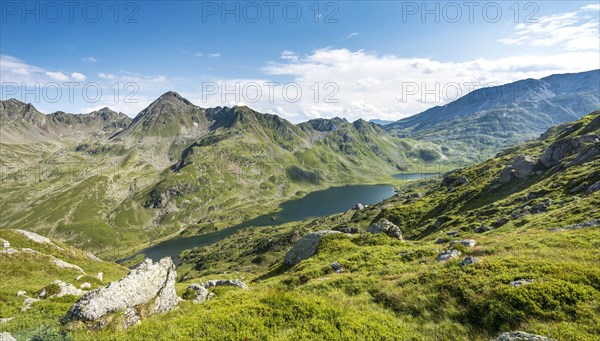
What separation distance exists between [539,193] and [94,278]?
273 feet

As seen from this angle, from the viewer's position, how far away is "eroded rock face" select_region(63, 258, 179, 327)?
56.4 feet

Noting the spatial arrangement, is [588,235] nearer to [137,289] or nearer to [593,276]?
[593,276]

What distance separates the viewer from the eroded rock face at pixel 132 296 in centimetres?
1720

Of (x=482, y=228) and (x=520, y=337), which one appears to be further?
(x=482, y=228)

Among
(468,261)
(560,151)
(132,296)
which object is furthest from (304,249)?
(560,151)

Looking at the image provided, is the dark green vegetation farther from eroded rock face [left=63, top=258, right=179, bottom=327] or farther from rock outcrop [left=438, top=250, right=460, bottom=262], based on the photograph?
eroded rock face [left=63, top=258, right=179, bottom=327]

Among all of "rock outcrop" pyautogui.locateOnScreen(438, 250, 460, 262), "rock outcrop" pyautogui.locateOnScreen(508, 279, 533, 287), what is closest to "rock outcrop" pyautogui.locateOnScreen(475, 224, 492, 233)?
"rock outcrop" pyautogui.locateOnScreen(438, 250, 460, 262)

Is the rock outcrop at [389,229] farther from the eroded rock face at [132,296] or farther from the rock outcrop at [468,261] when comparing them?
the eroded rock face at [132,296]

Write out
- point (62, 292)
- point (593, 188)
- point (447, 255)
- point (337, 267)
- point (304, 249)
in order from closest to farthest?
1. point (447, 255)
2. point (337, 267)
3. point (62, 292)
4. point (304, 249)
5. point (593, 188)

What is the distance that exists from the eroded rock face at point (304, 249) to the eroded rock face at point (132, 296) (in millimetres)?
19064

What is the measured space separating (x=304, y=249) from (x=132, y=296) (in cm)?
2455

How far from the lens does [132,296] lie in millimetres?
19844

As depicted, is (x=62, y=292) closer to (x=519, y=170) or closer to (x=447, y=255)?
(x=447, y=255)

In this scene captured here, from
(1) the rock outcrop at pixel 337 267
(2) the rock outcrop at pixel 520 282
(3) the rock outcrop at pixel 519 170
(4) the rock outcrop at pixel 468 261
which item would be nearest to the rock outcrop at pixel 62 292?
(1) the rock outcrop at pixel 337 267
